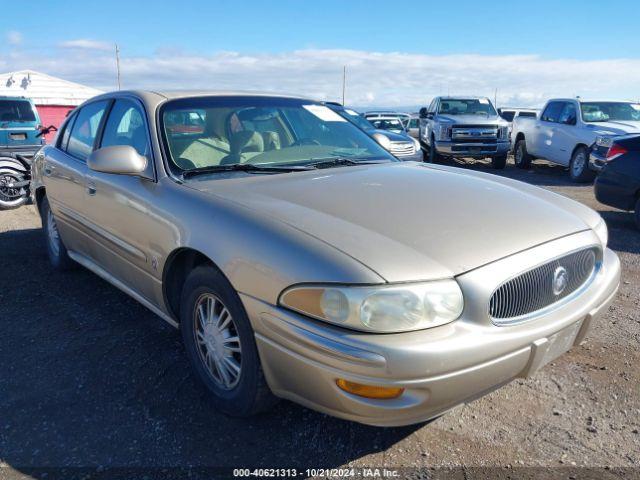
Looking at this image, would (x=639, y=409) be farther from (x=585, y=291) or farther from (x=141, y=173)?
(x=141, y=173)

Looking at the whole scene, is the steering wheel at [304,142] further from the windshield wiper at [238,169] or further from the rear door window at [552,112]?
the rear door window at [552,112]

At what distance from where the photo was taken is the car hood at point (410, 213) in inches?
85.0

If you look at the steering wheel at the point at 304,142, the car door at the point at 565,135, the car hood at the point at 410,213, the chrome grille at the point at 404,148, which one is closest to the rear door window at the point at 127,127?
Answer: the car hood at the point at 410,213

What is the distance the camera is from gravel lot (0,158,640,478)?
7.91 ft

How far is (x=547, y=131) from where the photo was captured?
13.0m

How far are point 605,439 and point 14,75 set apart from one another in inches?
1237

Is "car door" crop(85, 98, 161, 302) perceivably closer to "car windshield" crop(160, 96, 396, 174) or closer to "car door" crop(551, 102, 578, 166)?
"car windshield" crop(160, 96, 396, 174)

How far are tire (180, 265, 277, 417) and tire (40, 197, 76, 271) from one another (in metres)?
2.33

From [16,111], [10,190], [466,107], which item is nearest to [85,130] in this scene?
[10,190]

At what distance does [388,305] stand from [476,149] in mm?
12893

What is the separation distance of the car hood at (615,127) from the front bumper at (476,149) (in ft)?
9.44

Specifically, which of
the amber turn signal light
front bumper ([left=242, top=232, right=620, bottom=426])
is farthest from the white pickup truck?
the amber turn signal light

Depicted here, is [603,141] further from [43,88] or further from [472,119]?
[43,88]

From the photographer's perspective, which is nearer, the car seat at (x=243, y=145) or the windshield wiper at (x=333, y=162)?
the car seat at (x=243, y=145)
